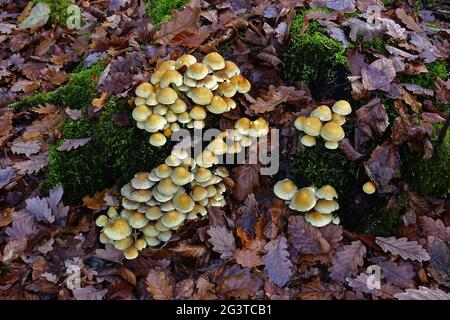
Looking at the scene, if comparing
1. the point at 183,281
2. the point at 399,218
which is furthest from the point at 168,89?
the point at 399,218

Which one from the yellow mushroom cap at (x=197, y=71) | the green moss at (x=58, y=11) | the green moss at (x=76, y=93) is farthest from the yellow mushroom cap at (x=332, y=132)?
the green moss at (x=58, y=11)

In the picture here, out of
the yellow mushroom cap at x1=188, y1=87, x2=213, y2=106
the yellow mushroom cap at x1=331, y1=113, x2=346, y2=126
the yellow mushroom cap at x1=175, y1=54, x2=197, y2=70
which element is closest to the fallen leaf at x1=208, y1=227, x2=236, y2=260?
the yellow mushroom cap at x1=188, y1=87, x2=213, y2=106

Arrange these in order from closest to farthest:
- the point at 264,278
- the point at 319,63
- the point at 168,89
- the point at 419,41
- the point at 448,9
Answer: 1. the point at 264,278
2. the point at 168,89
3. the point at 319,63
4. the point at 419,41
5. the point at 448,9

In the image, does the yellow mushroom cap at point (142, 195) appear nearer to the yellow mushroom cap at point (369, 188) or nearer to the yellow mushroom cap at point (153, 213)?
the yellow mushroom cap at point (153, 213)

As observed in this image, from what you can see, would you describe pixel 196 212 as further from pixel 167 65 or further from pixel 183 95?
pixel 167 65

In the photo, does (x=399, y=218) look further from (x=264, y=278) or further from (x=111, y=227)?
(x=111, y=227)
